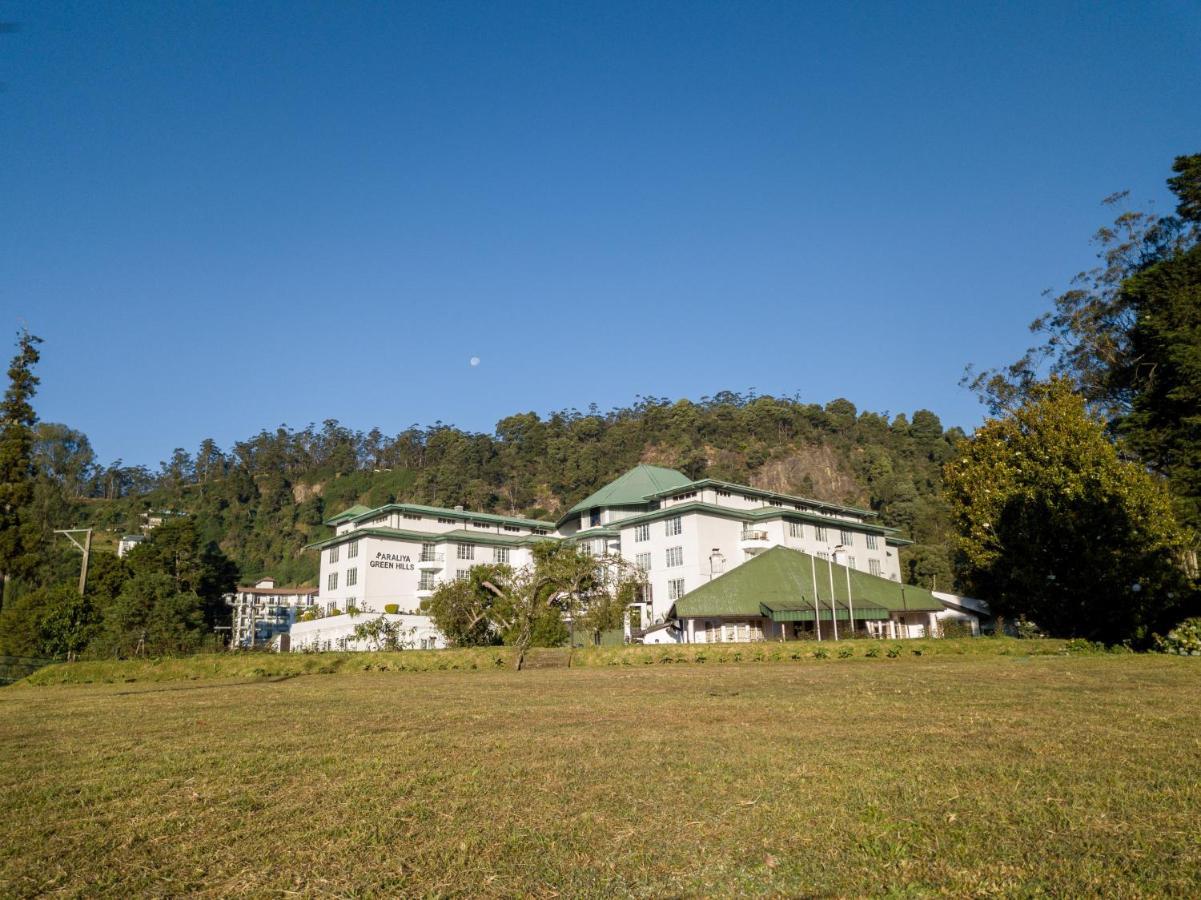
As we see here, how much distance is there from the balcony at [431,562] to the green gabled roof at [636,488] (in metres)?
12.7

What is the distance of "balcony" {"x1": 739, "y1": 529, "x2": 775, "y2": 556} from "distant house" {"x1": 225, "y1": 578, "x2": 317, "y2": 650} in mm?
34999

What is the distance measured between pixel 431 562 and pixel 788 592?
31279 mm

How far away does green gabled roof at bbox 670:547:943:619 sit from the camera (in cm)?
4741

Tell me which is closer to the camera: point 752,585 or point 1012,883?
point 1012,883

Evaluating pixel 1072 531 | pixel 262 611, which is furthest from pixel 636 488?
pixel 262 611

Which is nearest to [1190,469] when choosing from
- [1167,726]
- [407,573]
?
[1167,726]

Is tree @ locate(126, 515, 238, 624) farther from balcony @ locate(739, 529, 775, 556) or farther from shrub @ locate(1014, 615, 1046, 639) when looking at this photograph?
shrub @ locate(1014, 615, 1046, 639)

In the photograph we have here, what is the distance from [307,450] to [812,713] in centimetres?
15762

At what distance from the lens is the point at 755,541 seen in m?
61.3

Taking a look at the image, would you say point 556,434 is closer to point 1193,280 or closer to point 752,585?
point 752,585

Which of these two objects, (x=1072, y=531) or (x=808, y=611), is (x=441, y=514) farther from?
(x=1072, y=531)

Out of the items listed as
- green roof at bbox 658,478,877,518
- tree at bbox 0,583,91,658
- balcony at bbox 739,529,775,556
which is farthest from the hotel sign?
balcony at bbox 739,529,775,556

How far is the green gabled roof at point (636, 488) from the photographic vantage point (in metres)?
68.1

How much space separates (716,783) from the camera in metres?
6.69
